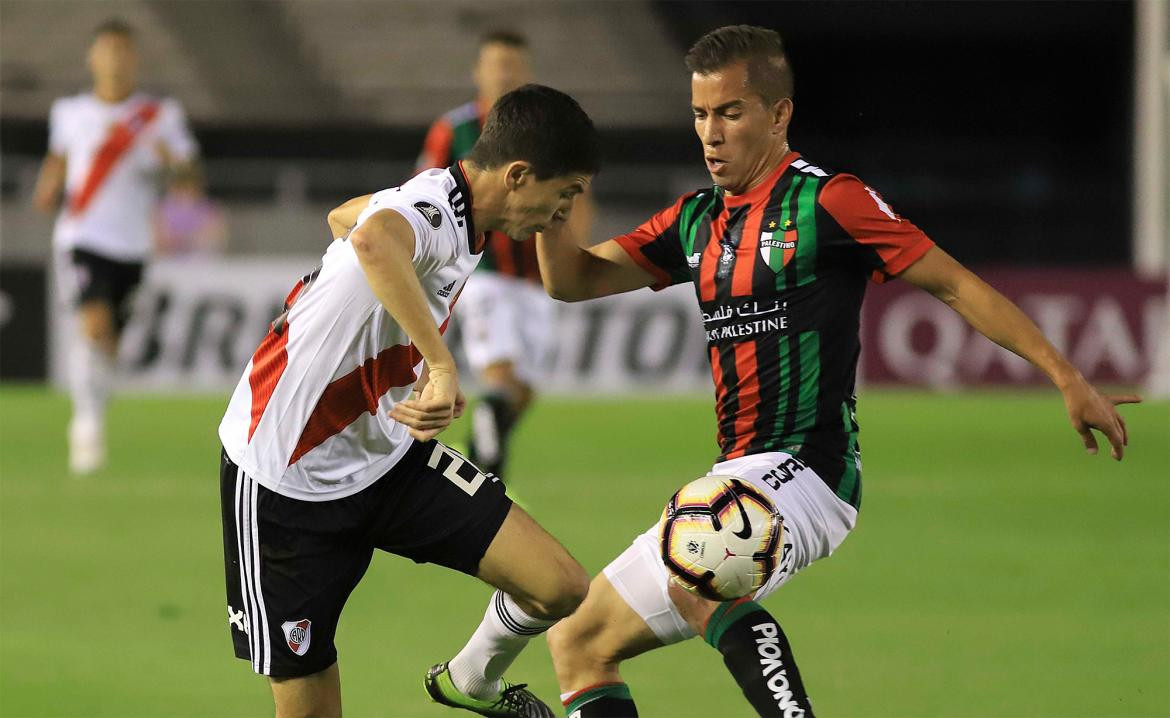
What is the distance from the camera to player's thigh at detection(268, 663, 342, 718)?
444 centimetres

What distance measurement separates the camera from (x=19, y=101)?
995 inches

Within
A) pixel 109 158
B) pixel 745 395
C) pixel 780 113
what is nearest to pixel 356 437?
pixel 745 395

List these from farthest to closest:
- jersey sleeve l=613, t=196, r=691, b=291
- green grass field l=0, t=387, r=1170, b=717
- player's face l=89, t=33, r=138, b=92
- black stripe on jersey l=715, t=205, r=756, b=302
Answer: player's face l=89, t=33, r=138, b=92
green grass field l=0, t=387, r=1170, b=717
jersey sleeve l=613, t=196, r=691, b=291
black stripe on jersey l=715, t=205, r=756, b=302

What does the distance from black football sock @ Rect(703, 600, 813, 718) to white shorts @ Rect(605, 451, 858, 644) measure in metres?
0.09

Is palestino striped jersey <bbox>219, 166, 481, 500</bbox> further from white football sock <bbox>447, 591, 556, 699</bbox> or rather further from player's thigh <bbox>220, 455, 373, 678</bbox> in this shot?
white football sock <bbox>447, 591, 556, 699</bbox>

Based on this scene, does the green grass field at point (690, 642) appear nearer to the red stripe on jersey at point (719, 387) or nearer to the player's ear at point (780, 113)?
the red stripe on jersey at point (719, 387)

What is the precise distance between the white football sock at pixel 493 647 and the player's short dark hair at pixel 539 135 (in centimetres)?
117

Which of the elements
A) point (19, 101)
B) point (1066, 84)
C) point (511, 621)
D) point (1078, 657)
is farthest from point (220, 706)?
point (1066, 84)

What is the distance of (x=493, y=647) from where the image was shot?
15.7ft

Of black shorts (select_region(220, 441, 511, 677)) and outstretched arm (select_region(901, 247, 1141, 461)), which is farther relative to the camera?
black shorts (select_region(220, 441, 511, 677))

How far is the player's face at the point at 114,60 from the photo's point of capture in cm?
1077

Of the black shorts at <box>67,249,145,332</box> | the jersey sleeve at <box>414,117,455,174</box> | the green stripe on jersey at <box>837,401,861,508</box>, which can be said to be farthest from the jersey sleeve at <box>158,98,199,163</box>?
the green stripe on jersey at <box>837,401,861,508</box>

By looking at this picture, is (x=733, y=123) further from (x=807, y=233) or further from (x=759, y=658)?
(x=759, y=658)

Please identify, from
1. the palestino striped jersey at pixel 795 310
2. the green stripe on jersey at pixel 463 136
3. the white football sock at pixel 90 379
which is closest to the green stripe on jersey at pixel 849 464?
the palestino striped jersey at pixel 795 310
